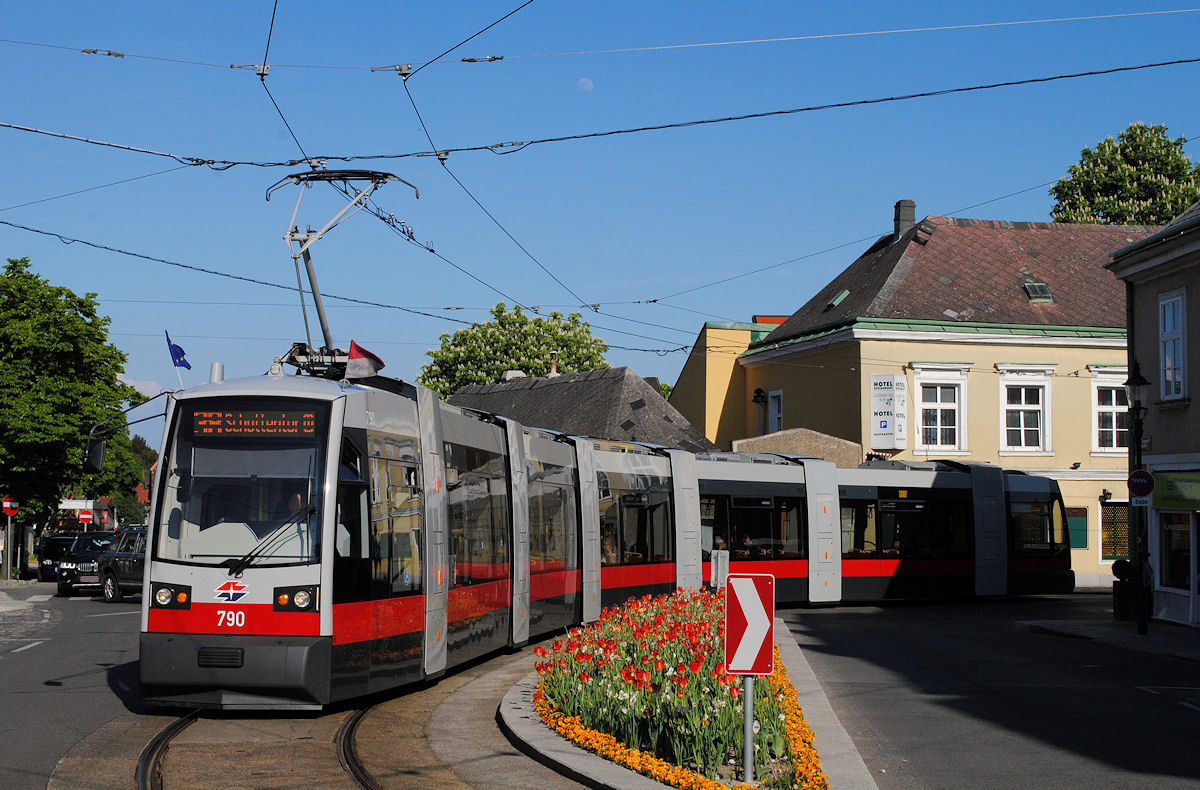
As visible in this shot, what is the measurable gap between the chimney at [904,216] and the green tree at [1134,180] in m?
13.5

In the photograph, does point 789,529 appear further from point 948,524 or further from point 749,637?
point 749,637

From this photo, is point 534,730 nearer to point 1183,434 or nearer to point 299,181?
point 299,181

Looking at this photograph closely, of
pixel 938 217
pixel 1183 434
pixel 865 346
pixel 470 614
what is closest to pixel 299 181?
pixel 470 614

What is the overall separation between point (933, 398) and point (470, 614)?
28.7 meters

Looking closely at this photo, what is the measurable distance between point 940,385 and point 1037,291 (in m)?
5.34

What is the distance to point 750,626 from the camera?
884 centimetres

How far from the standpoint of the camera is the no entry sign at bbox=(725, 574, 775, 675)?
8.79 meters

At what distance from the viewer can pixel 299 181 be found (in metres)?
22.3

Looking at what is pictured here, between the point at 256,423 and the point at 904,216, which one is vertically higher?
the point at 904,216

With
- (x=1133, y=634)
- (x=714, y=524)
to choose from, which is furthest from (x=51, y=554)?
(x=1133, y=634)

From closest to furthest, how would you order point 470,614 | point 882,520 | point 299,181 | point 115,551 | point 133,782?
point 133,782, point 470,614, point 299,181, point 882,520, point 115,551

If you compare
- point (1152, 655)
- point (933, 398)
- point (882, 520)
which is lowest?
point (1152, 655)

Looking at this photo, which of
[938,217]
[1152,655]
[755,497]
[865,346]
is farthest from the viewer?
[938,217]

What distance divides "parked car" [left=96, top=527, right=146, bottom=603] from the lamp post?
21.5 meters
